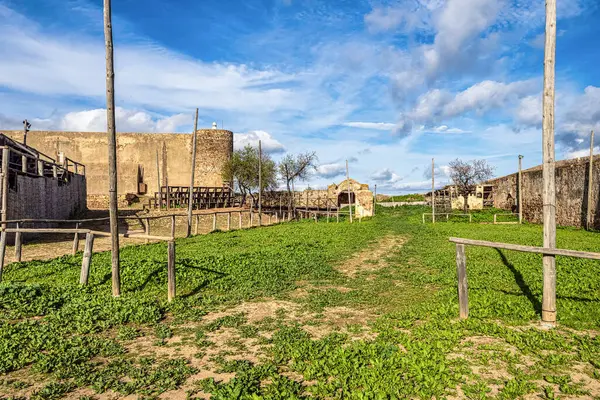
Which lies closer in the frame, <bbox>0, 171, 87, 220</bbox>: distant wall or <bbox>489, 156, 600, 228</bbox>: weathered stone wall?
<bbox>0, 171, 87, 220</bbox>: distant wall

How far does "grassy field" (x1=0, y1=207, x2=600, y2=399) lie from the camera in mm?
4191

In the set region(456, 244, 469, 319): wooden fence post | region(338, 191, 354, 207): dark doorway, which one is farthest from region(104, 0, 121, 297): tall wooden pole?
region(338, 191, 354, 207): dark doorway

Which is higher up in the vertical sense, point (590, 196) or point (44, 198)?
point (44, 198)

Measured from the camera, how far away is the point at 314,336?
5.80m

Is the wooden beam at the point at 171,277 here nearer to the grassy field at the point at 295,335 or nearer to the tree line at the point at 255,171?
the grassy field at the point at 295,335

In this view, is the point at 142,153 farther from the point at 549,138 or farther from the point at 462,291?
the point at 549,138

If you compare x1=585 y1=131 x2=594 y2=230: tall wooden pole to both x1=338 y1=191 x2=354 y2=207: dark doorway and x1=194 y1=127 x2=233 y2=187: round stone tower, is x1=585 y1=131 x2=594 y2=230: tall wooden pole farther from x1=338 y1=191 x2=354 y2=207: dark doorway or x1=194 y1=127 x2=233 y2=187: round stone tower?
x1=194 y1=127 x2=233 y2=187: round stone tower

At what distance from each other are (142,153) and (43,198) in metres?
24.9

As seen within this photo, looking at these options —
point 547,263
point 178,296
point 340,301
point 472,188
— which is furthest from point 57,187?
point 472,188

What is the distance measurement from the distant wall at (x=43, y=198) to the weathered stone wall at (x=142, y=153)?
14342 mm

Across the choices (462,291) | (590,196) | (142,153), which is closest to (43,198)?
(462,291)

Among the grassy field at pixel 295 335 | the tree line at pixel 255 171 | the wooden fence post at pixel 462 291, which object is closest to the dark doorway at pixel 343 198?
the tree line at pixel 255 171

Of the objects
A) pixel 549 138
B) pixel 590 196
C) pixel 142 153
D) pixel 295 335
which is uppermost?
pixel 142 153

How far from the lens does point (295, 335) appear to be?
5.73 metres
